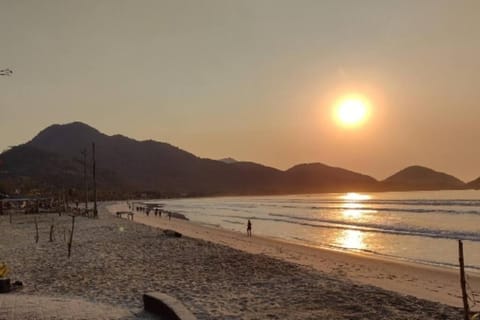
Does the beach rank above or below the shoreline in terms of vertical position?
above

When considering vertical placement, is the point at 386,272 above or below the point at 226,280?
below

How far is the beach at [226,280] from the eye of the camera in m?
10.8

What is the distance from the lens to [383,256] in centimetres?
2706

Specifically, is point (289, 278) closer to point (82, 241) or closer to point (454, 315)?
point (454, 315)

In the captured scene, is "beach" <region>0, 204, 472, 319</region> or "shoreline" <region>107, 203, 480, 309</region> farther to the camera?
"shoreline" <region>107, 203, 480, 309</region>

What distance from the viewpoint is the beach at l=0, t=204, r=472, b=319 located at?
10.8m

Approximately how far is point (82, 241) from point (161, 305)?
17.9 metres

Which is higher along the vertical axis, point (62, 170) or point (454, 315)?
point (62, 170)

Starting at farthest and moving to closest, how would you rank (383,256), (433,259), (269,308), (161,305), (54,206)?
1. (54,206)
2. (383,256)
3. (433,259)
4. (269,308)
5. (161,305)

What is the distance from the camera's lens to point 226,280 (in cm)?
1448

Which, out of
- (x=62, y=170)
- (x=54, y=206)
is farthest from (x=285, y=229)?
(x=62, y=170)

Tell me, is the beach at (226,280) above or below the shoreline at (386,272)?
above

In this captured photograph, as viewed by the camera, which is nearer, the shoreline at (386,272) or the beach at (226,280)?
the beach at (226,280)

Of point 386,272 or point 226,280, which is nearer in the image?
point 226,280
